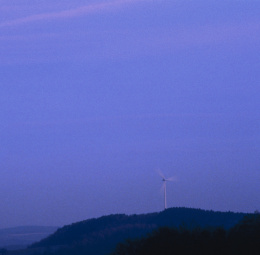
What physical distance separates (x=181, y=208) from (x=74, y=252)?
82.4ft

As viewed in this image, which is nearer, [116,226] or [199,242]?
[199,242]

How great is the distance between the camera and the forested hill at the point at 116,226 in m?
116

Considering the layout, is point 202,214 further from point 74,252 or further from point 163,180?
point 163,180

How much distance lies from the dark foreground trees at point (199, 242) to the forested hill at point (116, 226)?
201 ft

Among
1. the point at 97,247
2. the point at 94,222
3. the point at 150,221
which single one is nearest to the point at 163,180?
the point at 97,247

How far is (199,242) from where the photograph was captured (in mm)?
43688

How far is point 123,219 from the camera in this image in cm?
13562

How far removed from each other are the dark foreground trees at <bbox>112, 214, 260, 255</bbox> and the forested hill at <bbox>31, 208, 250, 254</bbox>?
6133cm

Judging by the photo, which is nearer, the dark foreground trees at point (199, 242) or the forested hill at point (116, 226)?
the dark foreground trees at point (199, 242)

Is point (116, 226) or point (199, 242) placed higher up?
point (116, 226)

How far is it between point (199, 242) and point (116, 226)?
8741cm

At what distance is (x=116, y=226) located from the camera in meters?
130

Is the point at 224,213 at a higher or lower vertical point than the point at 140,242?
higher

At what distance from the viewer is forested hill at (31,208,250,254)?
380 feet
